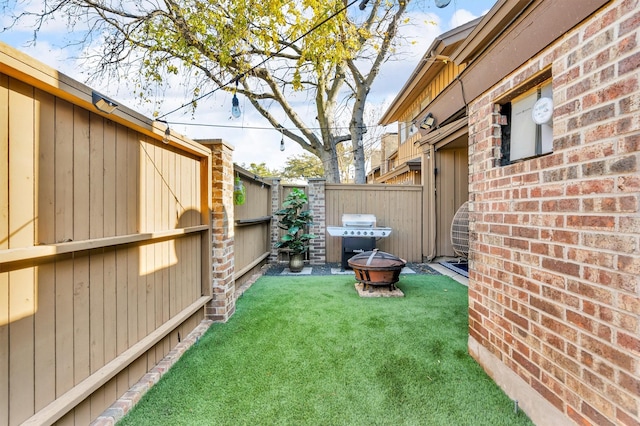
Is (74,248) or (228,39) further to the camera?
(228,39)

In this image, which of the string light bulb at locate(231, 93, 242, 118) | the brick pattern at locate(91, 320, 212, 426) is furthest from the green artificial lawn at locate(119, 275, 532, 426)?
the string light bulb at locate(231, 93, 242, 118)

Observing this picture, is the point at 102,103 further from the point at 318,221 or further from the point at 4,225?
the point at 318,221

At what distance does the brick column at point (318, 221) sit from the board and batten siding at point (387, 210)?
0.41ft

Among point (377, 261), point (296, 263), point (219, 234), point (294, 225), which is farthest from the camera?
point (294, 225)

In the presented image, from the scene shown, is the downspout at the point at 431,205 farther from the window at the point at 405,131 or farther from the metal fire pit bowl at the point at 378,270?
the window at the point at 405,131

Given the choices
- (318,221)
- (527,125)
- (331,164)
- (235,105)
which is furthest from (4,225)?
(331,164)

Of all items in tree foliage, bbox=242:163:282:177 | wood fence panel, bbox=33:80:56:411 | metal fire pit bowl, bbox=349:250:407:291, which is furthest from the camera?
tree foliage, bbox=242:163:282:177

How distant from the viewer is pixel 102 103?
1588mm

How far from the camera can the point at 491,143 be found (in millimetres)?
2107

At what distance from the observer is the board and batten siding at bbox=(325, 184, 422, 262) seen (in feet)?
21.3

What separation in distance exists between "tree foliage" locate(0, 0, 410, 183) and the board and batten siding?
10.4 ft

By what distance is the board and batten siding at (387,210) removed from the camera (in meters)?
6.48

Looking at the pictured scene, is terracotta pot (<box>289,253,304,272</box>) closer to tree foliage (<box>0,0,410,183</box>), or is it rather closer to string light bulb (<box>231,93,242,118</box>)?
string light bulb (<box>231,93,242,118</box>)

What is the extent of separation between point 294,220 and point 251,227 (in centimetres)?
109
